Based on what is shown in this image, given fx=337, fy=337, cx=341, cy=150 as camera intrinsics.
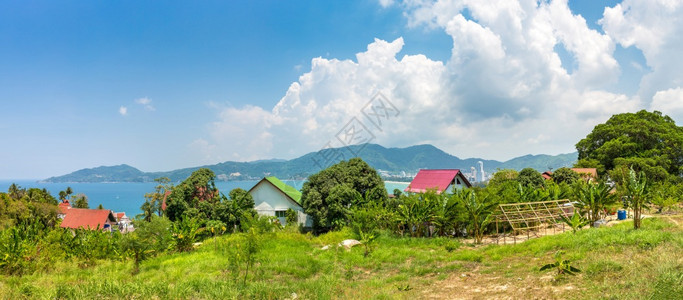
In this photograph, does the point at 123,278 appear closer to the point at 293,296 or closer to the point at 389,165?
the point at 293,296

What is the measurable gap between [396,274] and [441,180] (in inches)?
851

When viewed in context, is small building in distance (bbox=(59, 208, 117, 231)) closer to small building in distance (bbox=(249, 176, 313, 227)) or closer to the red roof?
the red roof

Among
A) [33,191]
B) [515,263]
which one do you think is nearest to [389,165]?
[33,191]

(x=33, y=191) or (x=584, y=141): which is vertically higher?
(x=584, y=141)

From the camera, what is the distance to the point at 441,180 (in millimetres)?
30234

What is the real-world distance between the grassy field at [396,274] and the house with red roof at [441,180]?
15605 mm

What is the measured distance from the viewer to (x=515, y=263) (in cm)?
966

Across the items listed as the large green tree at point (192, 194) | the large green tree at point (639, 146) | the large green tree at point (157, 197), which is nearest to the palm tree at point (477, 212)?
the large green tree at point (192, 194)

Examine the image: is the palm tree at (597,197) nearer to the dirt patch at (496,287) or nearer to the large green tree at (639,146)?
the dirt patch at (496,287)

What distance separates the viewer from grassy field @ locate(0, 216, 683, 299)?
6527mm

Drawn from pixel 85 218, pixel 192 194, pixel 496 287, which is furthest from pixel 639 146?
Result: pixel 85 218

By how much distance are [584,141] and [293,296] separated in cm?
5008

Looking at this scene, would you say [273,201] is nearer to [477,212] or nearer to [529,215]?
[477,212]

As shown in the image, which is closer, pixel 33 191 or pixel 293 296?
pixel 293 296
